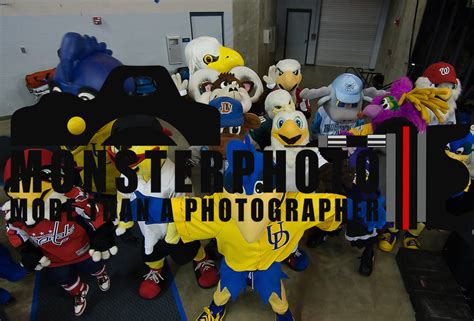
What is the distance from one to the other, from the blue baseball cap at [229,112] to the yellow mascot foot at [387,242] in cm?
156

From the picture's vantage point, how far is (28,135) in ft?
3.15

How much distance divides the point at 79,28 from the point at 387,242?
430 cm

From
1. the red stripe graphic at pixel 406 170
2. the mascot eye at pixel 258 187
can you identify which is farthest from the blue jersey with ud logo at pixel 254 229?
the red stripe graphic at pixel 406 170

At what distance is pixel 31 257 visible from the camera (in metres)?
1.74

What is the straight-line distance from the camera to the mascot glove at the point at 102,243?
69.3 inches

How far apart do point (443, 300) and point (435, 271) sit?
0.24 metres

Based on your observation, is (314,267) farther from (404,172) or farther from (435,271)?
(404,172)

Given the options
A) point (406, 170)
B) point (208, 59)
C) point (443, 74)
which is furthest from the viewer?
point (208, 59)

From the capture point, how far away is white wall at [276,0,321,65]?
6.65 meters

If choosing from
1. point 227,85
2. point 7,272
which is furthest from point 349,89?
point 7,272

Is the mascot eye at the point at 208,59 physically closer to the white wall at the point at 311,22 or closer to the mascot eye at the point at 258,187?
the mascot eye at the point at 258,187

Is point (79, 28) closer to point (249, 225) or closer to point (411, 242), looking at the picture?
point (249, 225)

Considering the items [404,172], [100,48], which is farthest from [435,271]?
[100,48]

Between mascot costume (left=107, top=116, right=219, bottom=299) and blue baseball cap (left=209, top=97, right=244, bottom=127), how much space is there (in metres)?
0.44
